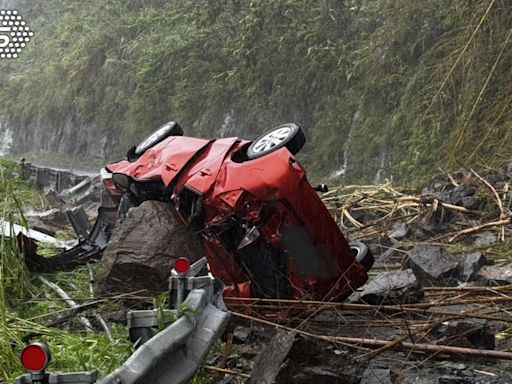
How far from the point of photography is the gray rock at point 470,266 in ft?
18.4

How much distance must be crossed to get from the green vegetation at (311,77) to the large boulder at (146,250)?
15.8 feet

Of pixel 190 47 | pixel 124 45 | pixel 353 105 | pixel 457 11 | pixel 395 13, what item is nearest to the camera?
pixel 457 11

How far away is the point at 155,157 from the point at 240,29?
14770mm

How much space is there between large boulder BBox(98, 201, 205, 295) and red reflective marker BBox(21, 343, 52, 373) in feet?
7.49

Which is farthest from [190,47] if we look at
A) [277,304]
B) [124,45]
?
[277,304]

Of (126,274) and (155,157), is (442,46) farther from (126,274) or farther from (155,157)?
(126,274)

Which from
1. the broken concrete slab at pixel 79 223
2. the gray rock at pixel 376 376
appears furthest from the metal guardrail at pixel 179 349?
the broken concrete slab at pixel 79 223

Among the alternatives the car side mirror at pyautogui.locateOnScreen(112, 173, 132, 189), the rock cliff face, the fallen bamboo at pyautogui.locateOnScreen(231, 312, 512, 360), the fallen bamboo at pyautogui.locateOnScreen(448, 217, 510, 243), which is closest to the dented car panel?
the car side mirror at pyautogui.locateOnScreen(112, 173, 132, 189)

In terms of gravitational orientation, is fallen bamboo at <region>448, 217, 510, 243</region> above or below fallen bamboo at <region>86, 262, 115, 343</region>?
below

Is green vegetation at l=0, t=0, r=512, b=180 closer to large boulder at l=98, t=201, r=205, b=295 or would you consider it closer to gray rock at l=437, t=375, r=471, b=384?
large boulder at l=98, t=201, r=205, b=295

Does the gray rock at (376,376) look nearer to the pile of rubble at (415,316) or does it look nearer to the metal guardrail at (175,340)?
the pile of rubble at (415,316)

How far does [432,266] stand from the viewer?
18.6ft

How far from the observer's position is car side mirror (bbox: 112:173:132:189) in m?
5.61

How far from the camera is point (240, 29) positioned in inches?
778
